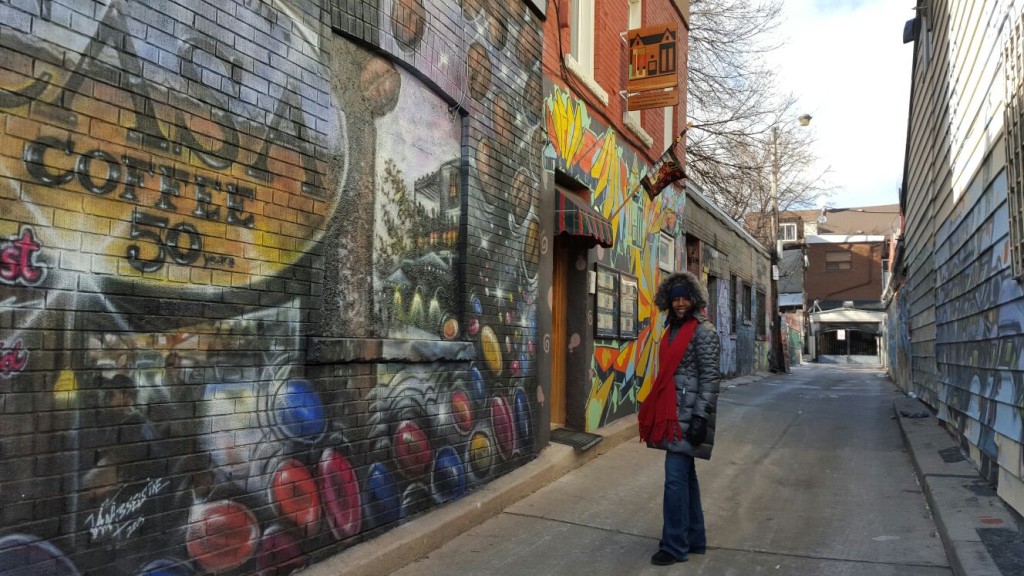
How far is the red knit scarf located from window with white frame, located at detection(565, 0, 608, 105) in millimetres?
4338

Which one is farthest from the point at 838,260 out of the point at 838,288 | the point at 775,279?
the point at 775,279

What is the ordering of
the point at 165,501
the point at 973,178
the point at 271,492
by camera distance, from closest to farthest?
the point at 165,501 < the point at 271,492 < the point at 973,178

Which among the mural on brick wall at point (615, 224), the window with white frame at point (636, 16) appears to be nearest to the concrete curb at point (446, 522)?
the mural on brick wall at point (615, 224)

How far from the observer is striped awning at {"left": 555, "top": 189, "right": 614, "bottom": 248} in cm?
763

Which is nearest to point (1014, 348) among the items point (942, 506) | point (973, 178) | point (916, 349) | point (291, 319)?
point (942, 506)

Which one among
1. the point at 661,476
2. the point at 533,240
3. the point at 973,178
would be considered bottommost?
the point at 661,476

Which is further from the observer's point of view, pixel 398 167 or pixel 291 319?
pixel 398 167

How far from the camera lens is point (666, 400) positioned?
4.88 m

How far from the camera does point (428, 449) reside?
17.4ft

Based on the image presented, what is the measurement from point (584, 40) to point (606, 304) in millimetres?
3193

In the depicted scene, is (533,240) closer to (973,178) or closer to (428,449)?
(428,449)

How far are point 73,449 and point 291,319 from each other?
1.31 metres
